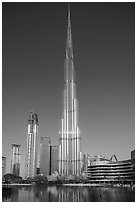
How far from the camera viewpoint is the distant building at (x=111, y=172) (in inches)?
1316

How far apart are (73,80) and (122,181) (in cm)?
3721

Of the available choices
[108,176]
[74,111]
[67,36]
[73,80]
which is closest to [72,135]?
[74,111]

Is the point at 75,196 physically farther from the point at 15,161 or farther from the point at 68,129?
the point at 15,161

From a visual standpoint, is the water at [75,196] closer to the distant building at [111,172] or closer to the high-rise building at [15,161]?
the distant building at [111,172]

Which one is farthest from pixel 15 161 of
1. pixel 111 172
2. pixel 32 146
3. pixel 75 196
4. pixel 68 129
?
pixel 75 196

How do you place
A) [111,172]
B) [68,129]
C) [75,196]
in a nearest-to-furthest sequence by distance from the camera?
1. [75,196]
2. [111,172]
3. [68,129]

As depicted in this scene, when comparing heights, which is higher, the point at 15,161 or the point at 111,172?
the point at 111,172

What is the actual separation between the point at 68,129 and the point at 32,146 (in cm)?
1882

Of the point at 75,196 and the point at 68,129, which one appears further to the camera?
the point at 68,129

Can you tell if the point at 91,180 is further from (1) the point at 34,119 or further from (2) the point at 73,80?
(1) the point at 34,119

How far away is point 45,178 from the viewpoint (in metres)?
52.5

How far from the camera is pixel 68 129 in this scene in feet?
213

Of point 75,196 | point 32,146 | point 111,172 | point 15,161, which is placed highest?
point 75,196

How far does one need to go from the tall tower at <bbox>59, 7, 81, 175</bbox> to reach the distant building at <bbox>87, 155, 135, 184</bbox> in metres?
22.7
